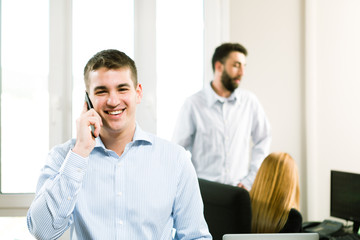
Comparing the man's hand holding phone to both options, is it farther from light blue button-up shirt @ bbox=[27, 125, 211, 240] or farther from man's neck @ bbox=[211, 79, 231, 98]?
man's neck @ bbox=[211, 79, 231, 98]

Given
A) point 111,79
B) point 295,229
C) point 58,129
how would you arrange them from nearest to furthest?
point 111,79, point 295,229, point 58,129

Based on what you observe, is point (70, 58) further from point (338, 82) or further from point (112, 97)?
point (338, 82)

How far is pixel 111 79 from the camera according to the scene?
1.39 meters

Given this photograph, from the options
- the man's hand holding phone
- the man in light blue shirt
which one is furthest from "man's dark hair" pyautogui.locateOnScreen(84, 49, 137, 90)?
the man's hand holding phone

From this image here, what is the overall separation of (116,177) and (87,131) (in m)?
0.19

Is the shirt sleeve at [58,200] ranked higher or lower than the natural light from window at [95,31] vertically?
lower

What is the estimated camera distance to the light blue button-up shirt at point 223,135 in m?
2.79

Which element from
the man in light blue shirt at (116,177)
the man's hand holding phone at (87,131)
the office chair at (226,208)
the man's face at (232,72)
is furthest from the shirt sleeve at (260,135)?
the man's hand holding phone at (87,131)

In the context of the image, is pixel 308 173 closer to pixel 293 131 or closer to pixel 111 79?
pixel 293 131

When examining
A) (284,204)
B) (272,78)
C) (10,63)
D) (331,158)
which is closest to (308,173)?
(331,158)

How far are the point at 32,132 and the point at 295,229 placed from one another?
1940 mm

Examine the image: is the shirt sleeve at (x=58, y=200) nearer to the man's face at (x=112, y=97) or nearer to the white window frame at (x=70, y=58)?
the man's face at (x=112, y=97)

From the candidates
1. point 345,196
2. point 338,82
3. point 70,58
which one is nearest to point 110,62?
point 70,58

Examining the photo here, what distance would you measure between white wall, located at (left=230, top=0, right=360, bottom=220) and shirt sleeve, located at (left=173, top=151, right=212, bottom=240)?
5.44 ft
